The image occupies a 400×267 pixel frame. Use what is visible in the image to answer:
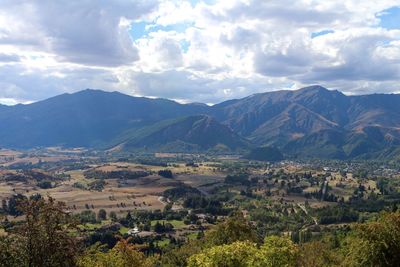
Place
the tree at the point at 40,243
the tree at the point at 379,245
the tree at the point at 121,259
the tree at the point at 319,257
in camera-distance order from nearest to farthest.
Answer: the tree at the point at 40,243, the tree at the point at 121,259, the tree at the point at 379,245, the tree at the point at 319,257

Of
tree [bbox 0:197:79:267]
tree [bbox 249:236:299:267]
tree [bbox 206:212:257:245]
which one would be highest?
tree [bbox 0:197:79:267]

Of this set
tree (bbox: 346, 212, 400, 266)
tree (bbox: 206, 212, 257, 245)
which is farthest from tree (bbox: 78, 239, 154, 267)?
tree (bbox: 346, 212, 400, 266)

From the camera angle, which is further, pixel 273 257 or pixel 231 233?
pixel 231 233

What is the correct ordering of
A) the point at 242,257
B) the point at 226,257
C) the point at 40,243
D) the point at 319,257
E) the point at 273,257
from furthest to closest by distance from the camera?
the point at 319,257 → the point at 273,257 → the point at 242,257 → the point at 226,257 → the point at 40,243

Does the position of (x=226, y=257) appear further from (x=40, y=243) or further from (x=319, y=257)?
(x=319, y=257)

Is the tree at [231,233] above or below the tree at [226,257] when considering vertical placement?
below

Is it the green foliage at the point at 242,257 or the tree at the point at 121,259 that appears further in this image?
the tree at the point at 121,259

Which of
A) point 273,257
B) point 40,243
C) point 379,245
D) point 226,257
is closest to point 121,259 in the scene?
point 40,243

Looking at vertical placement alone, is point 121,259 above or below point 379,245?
above

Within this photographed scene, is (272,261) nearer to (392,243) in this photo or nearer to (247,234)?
(392,243)

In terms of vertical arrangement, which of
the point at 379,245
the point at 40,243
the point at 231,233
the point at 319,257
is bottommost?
the point at 319,257

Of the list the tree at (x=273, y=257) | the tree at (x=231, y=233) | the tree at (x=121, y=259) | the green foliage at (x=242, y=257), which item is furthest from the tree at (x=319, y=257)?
the tree at (x=121, y=259)

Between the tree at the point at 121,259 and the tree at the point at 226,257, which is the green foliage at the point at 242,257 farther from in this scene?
the tree at the point at 121,259

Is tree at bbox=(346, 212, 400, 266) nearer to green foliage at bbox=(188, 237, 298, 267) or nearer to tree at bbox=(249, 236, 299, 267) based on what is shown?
tree at bbox=(249, 236, 299, 267)
